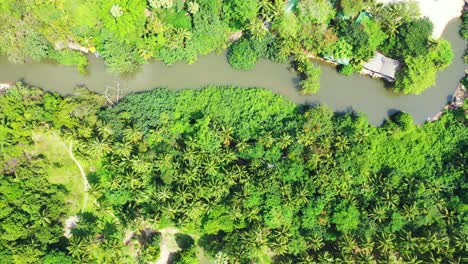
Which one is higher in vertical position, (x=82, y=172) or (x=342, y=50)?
(x=342, y=50)

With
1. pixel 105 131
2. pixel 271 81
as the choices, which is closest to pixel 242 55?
pixel 271 81

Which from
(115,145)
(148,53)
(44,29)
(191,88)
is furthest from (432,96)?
(44,29)

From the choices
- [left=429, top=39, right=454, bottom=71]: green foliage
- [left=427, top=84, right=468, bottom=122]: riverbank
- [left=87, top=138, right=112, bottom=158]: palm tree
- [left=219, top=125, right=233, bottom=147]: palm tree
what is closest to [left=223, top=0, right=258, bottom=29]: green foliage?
[left=219, top=125, right=233, bottom=147]: palm tree

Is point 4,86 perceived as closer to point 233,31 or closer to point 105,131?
point 105,131

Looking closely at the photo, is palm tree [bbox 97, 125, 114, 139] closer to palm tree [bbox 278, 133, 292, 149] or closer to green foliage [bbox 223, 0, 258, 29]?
green foliage [bbox 223, 0, 258, 29]

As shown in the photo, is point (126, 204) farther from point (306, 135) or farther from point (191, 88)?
point (306, 135)
